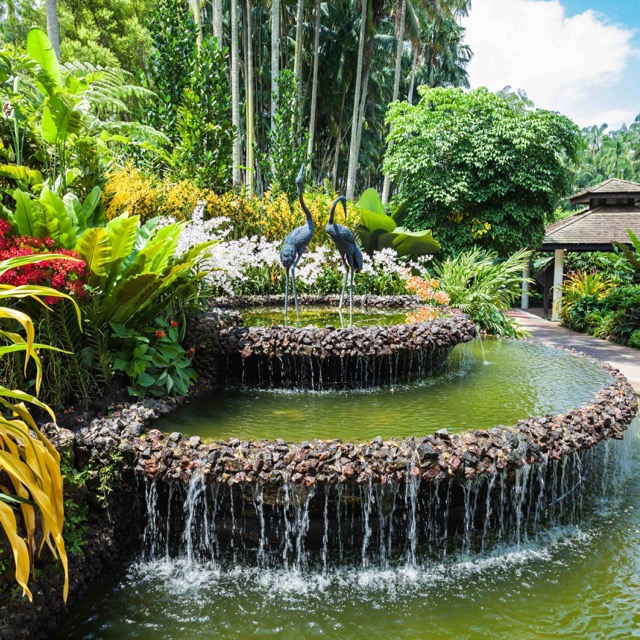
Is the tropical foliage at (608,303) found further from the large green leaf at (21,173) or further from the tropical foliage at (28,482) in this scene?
the tropical foliage at (28,482)

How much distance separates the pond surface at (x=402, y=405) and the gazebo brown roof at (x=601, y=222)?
11140 millimetres

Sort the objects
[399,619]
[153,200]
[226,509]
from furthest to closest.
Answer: [153,200]
[226,509]
[399,619]

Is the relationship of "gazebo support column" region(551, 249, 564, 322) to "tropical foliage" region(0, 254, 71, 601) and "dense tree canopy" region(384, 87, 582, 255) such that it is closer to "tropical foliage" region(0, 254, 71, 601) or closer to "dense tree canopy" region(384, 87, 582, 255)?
"dense tree canopy" region(384, 87, 582, 255)

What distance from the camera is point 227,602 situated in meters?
3.02

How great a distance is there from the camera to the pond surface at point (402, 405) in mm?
4020

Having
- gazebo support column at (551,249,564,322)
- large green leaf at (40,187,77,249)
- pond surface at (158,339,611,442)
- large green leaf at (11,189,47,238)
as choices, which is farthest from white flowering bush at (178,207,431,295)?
gazebo support column at (551,249,564,322)

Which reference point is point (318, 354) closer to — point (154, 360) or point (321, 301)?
point (154, 360)

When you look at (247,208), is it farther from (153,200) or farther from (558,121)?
(558,121)

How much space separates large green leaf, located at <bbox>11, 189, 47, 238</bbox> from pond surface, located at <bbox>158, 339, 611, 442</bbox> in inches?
67.9

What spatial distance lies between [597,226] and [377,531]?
16.5 meters

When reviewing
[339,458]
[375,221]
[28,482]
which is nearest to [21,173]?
[28,482]

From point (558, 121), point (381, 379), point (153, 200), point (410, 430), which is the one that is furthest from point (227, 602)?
point (558, 121)

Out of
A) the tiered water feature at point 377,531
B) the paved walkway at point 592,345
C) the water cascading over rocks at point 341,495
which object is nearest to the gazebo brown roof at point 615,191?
the paved walkway at point 592,345

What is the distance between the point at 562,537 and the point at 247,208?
7.34 metres
